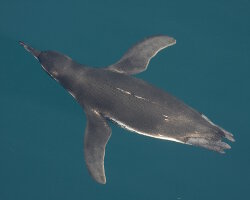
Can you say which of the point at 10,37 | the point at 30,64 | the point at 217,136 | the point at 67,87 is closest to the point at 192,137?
the point at 217,136

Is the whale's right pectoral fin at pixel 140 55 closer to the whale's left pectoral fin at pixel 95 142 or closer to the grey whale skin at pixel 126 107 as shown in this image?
the grey whale skin at pixel 126 107

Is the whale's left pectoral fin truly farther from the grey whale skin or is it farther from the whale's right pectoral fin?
the whale's right pectoral fin

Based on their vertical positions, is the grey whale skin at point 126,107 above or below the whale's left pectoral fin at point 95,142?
above

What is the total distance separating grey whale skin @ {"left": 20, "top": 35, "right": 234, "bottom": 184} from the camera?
259 inches

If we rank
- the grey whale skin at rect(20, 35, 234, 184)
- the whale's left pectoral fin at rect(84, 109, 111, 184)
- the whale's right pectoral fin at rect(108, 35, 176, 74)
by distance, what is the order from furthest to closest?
the whale's right pectoral fin at rect(108, 35, 176, 74) → the whale's left pectoral fin at rect(84, 109, 111, 184) → the grey whale skin at rect(20, 35, 234, 184)

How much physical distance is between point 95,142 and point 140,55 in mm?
2048

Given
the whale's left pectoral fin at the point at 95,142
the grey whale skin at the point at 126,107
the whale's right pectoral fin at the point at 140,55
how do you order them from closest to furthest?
the grey whale skin at the point at 126,107 < the whale's left pectoral fin at the point at 95,142 < the whale's right pectoral fin at the point at 140,55

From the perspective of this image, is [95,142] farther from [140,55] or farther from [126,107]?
[140,55]

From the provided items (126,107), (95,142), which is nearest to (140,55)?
(126,107)

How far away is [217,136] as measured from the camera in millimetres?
6672

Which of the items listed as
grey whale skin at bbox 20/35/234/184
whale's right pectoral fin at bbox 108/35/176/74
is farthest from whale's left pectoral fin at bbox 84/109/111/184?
whale's right pectoral fin at bbox 108/35/176/74

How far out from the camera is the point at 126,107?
6664 mm

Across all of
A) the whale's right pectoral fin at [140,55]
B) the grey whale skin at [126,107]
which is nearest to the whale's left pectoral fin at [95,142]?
the grey whale skin at [126,107]

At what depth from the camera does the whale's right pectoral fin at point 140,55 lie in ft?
24.5
